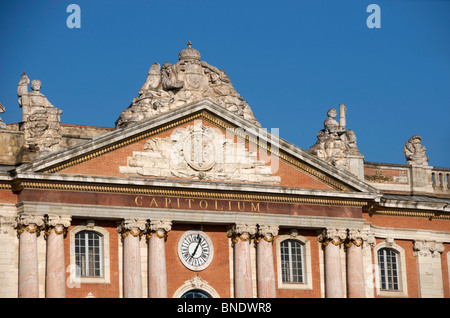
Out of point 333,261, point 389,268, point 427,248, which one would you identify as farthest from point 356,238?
point 427,248

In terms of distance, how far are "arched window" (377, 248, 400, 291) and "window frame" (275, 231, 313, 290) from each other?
384cm

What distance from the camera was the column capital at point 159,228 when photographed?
49.5m

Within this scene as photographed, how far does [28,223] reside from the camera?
47.3m

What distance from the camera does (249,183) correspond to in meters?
51.2

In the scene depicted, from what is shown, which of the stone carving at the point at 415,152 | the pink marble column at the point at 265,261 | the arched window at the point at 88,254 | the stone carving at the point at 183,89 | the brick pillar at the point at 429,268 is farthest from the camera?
the stone carving at the point at 415,152

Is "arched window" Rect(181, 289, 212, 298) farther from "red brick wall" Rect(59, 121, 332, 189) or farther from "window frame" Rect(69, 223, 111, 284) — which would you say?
"red brick wall" Rect(59, 121, 332, 189)

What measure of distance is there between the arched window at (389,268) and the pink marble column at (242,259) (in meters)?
6.90

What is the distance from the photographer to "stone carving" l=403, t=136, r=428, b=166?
57.9 m

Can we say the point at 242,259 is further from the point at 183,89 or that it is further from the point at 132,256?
the point at 183,89

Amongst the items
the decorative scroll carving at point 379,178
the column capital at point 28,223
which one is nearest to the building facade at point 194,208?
the column capital at point 28,223

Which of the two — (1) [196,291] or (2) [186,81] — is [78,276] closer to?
(1) [196,291]

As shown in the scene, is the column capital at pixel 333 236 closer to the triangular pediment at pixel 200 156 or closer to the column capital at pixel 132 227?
the triangular pediment at pixel 200 156

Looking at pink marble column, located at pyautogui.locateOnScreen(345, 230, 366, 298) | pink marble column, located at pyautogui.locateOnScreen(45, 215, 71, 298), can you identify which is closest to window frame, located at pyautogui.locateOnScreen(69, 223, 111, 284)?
pink marble column, located at pyautogui.locateOnScreen(45, 215, 71, 298)

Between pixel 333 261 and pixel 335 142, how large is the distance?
536 centimetres
